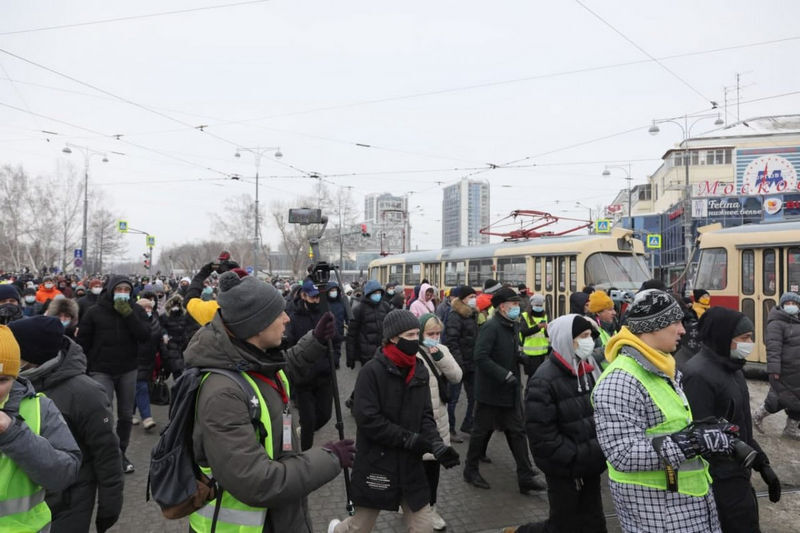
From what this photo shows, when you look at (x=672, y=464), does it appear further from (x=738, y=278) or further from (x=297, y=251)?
(x=297, y=251)

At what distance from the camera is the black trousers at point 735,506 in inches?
116

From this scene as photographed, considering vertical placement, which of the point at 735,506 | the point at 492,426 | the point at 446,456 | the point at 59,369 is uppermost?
the point at 59,369

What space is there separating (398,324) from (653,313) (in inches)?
69.1

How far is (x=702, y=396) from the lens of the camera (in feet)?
10.5

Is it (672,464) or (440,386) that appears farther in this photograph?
(440,386)

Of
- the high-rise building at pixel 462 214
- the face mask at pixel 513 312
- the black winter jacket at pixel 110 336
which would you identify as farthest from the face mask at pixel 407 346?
the high-rise building at pixel 462 214

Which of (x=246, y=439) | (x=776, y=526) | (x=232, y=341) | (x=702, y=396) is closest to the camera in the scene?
(x=246, y=439)

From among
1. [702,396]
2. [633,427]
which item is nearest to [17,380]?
[633,427]

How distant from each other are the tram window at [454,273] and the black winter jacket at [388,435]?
15.3 meters

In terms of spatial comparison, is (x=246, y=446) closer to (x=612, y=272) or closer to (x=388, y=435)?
(x=388, y=435)

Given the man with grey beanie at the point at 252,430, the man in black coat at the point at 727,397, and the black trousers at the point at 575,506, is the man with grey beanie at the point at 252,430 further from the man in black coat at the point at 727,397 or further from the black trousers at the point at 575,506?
the man in black coat at the point at 727,397

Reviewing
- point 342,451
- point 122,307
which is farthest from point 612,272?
point 342,451

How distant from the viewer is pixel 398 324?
12.8 feet

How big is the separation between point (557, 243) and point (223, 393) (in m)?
13.9
